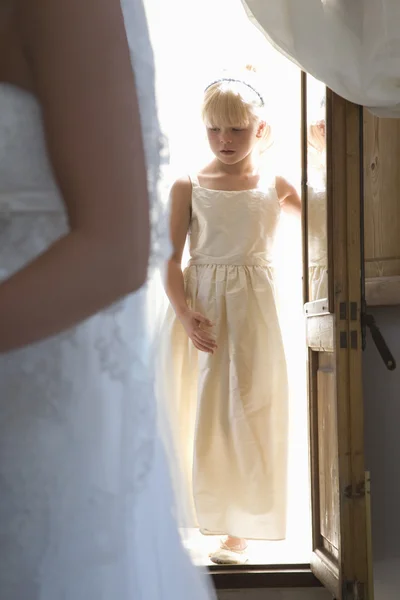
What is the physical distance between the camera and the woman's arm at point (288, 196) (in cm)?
239

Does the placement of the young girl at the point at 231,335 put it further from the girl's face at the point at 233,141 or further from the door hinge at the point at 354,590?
the door hinge at the point at 354,590

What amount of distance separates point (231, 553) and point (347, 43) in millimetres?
1452

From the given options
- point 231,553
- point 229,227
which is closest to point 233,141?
point 229,227

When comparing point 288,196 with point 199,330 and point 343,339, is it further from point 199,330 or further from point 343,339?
point 343,339

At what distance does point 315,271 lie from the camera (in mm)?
2148

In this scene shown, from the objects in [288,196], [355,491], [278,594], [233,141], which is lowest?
[278,594]

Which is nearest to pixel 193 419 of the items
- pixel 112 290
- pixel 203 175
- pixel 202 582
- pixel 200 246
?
pixel 200 246

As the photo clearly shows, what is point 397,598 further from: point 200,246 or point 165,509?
point 165,509

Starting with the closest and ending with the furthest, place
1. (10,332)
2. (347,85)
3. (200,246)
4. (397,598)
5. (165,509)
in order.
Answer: (10,332)
(165,509)
(347,85)
(397,598)
(200,246)

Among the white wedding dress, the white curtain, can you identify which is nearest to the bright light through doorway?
the white curtain

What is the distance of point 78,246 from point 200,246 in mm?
1952

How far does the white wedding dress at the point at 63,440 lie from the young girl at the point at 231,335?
1719 millimetres

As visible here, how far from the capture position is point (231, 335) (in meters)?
2.22

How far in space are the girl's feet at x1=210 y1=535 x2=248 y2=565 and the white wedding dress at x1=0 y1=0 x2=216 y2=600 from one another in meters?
1.82
